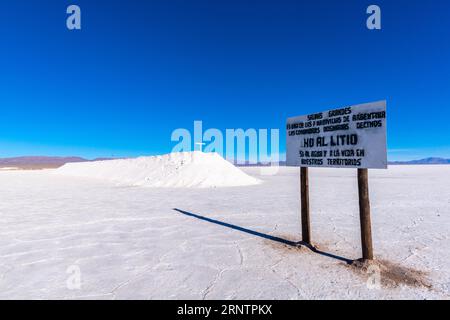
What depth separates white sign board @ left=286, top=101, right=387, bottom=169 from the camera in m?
4.09

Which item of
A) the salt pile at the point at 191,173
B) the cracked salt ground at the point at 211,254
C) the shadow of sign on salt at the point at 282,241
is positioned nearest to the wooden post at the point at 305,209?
the shadow of sign on salt at the point at 282,241

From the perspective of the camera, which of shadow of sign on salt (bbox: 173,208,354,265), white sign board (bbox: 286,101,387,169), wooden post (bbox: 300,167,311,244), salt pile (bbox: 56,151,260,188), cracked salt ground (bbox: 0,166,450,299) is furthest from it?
salt pile (bbox: 56,151,260,188)

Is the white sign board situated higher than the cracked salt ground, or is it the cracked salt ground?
the white sign board

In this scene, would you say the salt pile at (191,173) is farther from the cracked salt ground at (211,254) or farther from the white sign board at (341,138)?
the white sign board at (341,138)

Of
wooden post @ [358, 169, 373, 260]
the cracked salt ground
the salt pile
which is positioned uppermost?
the salt pile

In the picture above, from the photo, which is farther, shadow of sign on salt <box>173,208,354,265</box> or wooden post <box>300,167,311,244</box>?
wooden post <box>300,167,311,244</box>

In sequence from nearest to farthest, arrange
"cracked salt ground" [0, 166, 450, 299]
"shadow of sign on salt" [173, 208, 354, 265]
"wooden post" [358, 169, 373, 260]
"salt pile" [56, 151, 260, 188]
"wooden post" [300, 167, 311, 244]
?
"cracked salt ground" [0, 166, 450, 299]
"wooden post" [358, 169, 373, 260]
"shadow of sign on salt" [173, 208, 354, 265]
"wooden post" [300, 167, 311, 244]
"salt pile" [56, 151, 260, 188]

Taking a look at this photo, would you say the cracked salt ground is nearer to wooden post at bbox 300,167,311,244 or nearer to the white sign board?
wooden post at bbox 300,167,311,244

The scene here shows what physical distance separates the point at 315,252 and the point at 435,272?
70.7 inches

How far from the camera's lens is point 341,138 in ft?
15.4

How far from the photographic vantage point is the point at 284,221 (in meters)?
7.64

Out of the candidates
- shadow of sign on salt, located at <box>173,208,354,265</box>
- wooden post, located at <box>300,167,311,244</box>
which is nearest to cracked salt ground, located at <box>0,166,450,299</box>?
shadow of sign on salt, located at <box>173,208,354,265</box>

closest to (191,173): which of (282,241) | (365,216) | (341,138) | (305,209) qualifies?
(282,241)
